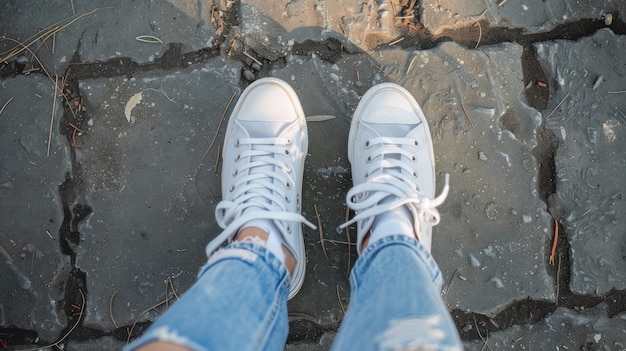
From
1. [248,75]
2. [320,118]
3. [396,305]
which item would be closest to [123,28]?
[248,75]

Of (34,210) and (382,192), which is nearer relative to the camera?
(382,192)

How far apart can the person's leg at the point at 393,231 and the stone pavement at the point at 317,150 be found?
81 millimetres

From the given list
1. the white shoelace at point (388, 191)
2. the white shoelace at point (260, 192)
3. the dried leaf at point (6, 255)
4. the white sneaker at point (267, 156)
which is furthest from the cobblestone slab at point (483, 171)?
the dried leaf at point (6, 255)

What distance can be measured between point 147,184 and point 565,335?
55.9 inches

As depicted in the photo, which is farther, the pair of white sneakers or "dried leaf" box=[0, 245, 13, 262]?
"dried leaf" box=[0, 245, 13, 262]

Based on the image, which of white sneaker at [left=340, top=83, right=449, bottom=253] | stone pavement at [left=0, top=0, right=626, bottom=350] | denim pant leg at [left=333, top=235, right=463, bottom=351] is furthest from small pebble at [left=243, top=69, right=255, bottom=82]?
denim pant leg at [left=333, top=235, right=463, bottom=351]

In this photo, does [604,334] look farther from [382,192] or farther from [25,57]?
[25,57]

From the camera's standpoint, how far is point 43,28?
1.58 m

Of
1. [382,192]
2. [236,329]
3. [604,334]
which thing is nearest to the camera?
[236,329]

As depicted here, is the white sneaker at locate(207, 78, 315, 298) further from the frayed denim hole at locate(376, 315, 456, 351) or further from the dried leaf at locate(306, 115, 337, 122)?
the frayed denim hole at locate(376, 315, 456, 351)

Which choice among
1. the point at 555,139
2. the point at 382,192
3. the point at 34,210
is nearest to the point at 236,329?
the point at 382,192

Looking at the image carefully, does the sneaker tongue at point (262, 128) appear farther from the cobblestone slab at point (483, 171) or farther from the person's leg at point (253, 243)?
the cobblestone slab at point (483, 171)

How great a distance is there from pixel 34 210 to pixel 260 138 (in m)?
0.78

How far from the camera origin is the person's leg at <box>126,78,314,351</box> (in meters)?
0.94
